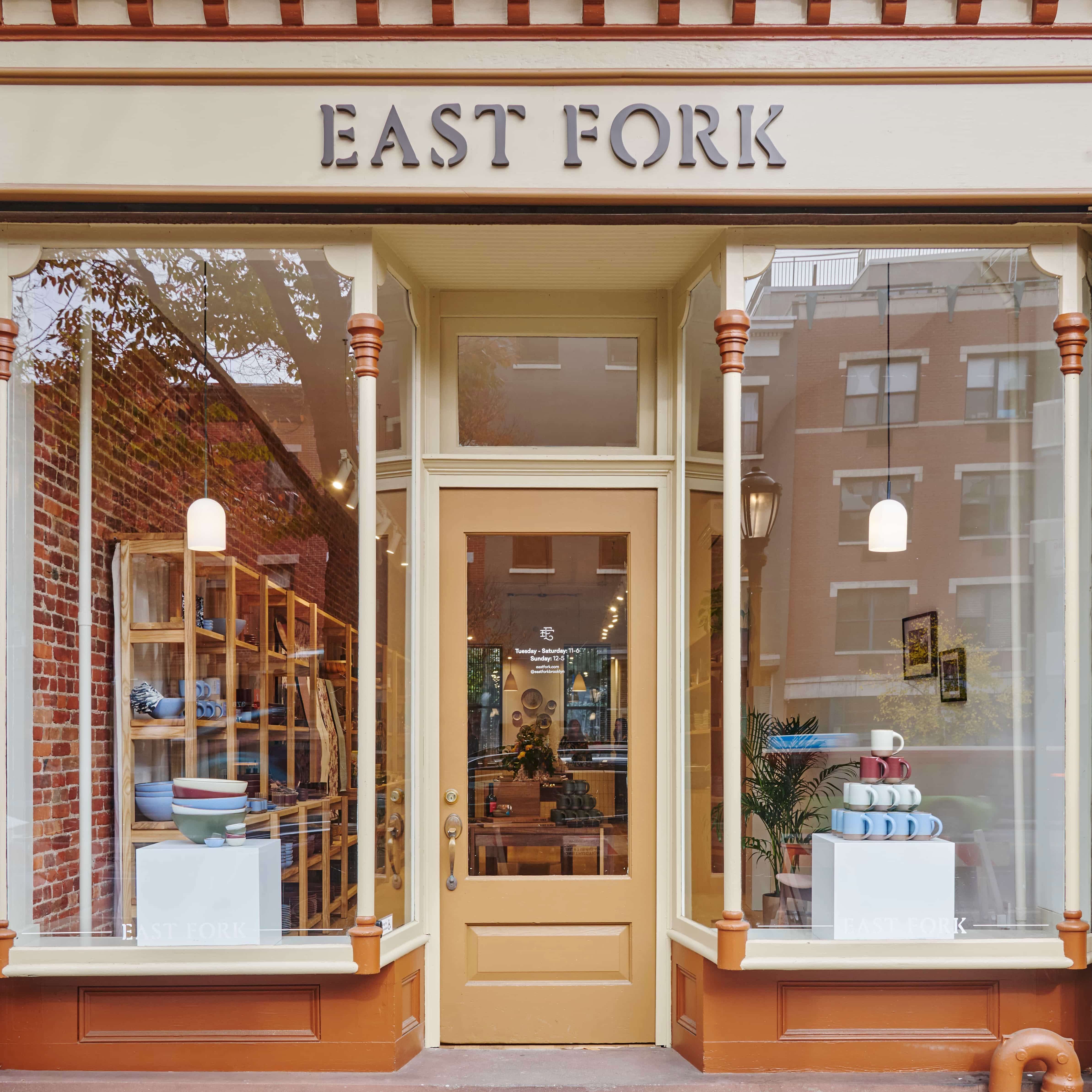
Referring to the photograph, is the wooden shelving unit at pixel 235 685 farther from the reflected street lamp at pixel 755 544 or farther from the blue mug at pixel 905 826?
the blue mug at pixel 905 826

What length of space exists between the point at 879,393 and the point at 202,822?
3579 millimetres

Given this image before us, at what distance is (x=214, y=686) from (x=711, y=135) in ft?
11.0

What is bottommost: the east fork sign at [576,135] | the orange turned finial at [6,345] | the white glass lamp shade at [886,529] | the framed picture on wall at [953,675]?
the framed picture on wall at [953,675]

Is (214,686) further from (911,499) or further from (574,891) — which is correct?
(911,499)

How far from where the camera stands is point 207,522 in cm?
488

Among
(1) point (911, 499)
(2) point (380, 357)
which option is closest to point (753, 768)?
(1) point (911, 499)

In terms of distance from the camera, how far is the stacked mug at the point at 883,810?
4293 mm

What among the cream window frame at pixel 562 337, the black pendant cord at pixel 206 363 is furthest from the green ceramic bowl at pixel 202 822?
the cream window frame at pixel 562 337

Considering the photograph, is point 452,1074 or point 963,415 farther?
point 963,415

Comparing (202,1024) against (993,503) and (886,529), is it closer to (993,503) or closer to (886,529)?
(886,529)

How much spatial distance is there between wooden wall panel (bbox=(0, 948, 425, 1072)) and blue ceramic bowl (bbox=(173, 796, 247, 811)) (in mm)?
672

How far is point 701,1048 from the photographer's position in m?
4.21

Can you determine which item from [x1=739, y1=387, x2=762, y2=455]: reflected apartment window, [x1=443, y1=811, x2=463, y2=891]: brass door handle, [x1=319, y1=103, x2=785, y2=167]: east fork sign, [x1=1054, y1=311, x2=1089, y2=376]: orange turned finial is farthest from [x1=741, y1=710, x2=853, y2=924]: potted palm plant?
[x1=319, y1=103, x2=785, y2=167]: east fork sign

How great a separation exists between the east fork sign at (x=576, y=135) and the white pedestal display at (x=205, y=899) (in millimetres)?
Answer: 2877
